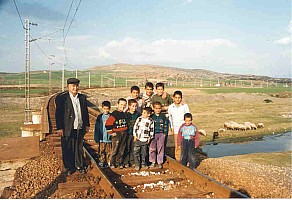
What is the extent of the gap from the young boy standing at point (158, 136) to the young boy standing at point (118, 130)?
1.84 feet

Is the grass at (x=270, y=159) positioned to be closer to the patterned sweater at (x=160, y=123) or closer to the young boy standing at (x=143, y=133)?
the patterned sweater at (x=160, y=123)

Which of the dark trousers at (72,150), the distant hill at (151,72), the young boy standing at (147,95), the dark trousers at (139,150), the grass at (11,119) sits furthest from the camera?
the distant hill at (151,72)

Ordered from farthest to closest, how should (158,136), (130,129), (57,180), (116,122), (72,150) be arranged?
(158,136) < (130,129) < (116,122) < (72,150) < (57,180)

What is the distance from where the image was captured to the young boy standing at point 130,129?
6324 millimetres

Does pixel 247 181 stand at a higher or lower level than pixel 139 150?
lower

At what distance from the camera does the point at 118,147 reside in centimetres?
628

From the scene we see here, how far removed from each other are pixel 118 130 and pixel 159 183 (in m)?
1.37

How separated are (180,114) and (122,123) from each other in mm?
1223

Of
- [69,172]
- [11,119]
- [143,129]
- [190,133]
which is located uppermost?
[143,129]

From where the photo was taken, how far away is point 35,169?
6578 mm

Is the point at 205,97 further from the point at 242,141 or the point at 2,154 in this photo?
the point at 2,154

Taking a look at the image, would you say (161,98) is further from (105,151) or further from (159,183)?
(159,183)

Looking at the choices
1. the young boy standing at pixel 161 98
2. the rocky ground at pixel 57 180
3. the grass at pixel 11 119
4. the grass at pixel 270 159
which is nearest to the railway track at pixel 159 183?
the rocky ground at pixel 57 180

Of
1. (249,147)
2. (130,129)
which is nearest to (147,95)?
(130,129)
